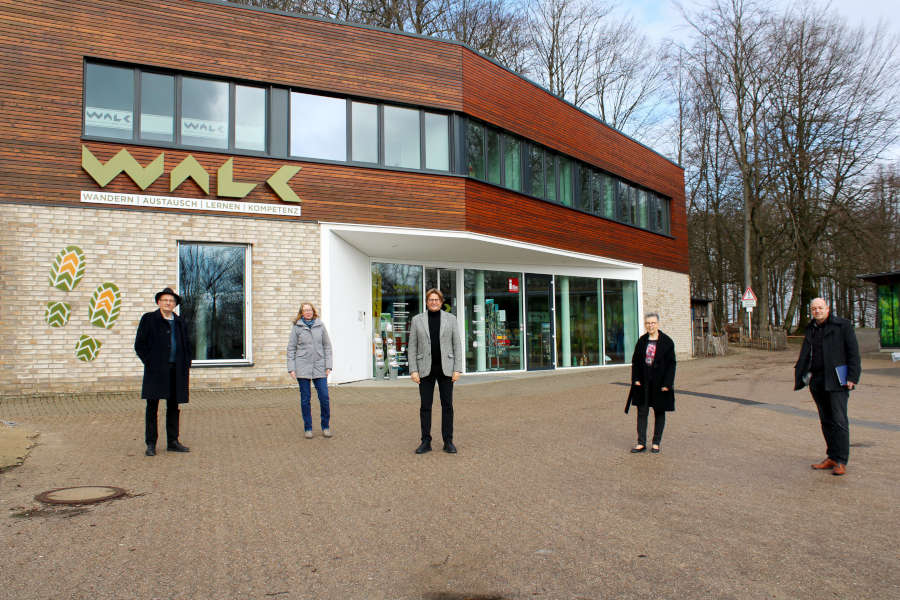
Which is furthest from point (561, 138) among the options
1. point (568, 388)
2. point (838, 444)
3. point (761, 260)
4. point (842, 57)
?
point (761, 260)

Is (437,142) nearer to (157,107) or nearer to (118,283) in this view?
(157,107)

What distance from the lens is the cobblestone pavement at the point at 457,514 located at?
142 inches

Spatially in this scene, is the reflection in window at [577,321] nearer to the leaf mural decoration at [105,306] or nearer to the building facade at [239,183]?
the building facade at [239,183]

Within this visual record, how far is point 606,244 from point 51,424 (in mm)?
15610

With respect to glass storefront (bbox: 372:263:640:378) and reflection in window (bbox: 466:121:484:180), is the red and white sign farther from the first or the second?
reflection in window (bbox: 466:121:484:180)

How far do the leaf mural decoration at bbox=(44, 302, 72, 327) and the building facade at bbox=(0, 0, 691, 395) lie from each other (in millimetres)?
23

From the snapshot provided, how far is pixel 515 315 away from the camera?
1823 cm

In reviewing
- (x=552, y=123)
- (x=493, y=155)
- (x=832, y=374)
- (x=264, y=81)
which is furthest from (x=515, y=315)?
(x=832, y=374)

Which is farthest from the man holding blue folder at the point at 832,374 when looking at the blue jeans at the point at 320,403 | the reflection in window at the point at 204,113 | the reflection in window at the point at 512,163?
the reflection in window at the point at 204,113

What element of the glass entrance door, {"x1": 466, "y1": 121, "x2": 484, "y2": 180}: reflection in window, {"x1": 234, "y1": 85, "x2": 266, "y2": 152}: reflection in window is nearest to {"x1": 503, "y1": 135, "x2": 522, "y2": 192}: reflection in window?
{"x1": 466, "y1": 121, "x2": 484, "y2": 180}: reflection in window

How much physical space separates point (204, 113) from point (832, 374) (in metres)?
11.3

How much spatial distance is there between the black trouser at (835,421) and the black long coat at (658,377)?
1370 mm

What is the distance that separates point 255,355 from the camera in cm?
1273

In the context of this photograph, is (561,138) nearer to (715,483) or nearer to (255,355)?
(255,355)
